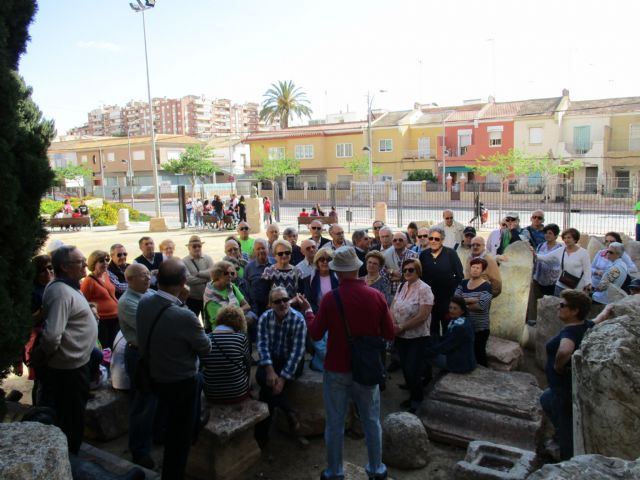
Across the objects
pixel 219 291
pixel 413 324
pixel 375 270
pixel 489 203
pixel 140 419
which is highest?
pixel 375 270

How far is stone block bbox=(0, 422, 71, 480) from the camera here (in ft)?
6.92

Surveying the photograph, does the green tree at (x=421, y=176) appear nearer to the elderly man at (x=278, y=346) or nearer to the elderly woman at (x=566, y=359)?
the elderly man at (x=278, y=346)

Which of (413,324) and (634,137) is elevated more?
(634,137)

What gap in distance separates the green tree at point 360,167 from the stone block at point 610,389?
144 ft

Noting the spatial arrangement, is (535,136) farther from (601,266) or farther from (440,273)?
(440,273)

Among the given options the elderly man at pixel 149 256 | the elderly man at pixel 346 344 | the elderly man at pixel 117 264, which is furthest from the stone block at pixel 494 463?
the elderly man at pixel 117 264

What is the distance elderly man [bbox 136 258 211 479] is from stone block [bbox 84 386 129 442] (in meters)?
1.39

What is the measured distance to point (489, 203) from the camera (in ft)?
109

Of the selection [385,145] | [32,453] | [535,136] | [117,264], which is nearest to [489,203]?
[535,136]

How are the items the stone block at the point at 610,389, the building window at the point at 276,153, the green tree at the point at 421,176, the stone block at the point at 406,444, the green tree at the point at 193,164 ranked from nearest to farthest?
the stone block at the point at 610,389, the stone block at the point at 406,444, the green tree at the point at 421,176, the green tree at the point at 193,164, the building window at the point at 276,153

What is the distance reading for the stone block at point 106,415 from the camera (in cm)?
484

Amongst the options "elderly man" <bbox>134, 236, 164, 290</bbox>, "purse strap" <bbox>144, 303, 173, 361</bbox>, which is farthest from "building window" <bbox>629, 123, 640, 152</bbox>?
"purse strap" <bbox>144, 303, 173, 361</bbox>

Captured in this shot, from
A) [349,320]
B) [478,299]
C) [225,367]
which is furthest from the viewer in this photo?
[478,299]

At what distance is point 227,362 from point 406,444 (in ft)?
5.38
